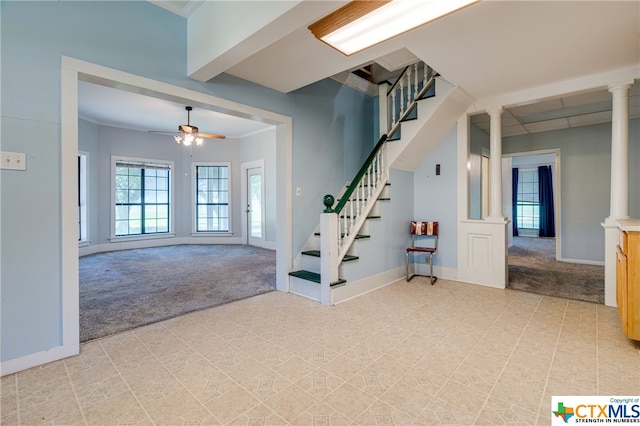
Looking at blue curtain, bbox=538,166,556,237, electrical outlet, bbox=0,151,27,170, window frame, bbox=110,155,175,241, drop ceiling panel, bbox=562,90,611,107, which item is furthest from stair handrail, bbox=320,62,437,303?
blue curtain, bbox=538,166,556,237

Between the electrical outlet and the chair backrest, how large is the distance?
432 cm

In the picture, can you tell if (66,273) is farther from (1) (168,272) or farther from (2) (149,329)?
(1) (168,272)

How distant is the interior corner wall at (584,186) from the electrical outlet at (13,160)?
780 cm

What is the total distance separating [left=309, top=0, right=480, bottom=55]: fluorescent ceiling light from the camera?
1.94 meters

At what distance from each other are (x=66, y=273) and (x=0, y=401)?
0.83m

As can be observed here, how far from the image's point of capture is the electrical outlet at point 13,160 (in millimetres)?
2008

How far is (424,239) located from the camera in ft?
15.4

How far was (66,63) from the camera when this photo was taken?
2238 mm

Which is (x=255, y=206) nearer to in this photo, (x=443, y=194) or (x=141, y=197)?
(x=141, y=197)

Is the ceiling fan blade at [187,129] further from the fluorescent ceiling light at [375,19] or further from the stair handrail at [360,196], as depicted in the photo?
the fluorescent ceiling light at [375,19]

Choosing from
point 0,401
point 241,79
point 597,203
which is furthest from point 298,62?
point 597,203

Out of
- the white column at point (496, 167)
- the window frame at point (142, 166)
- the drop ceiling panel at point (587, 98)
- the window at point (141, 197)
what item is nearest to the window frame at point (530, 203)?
the drop ceiling panel at point (587, 98)

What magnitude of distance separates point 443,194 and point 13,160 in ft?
15.4

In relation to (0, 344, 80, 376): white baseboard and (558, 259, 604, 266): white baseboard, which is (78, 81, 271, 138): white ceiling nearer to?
(0, 344, 80, 376): white baseboard
